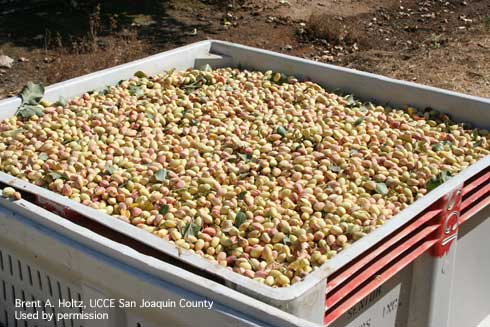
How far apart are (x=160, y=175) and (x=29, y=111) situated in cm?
102

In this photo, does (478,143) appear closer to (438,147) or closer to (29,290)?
(438,147)

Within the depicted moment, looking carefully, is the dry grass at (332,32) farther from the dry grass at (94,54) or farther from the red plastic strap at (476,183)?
the red plastic strap at (476,183)

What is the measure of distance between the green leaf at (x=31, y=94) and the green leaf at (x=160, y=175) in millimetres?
1066

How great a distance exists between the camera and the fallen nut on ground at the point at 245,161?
8.59 ft

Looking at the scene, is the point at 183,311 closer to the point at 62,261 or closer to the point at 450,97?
the point at 62,261

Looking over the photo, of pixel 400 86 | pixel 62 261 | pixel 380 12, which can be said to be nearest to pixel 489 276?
pixel 400 86

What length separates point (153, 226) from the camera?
2.72 metres

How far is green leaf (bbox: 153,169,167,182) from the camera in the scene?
3043 mm

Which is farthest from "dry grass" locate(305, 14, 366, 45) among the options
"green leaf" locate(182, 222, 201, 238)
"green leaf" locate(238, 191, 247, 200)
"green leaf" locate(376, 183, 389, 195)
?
"green leaf" locate(182, 222, 201, 238)

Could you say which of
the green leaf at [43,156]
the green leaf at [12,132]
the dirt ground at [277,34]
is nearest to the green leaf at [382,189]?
the green leaf at [43,156]

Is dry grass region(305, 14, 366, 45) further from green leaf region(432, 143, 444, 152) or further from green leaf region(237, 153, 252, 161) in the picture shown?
green leaf region(237, 153, 252, 161)

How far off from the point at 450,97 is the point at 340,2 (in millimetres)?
5316

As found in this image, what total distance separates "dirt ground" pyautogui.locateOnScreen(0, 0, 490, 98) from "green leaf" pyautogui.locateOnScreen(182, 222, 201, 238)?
3.91 m

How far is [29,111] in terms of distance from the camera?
3.71 metres
